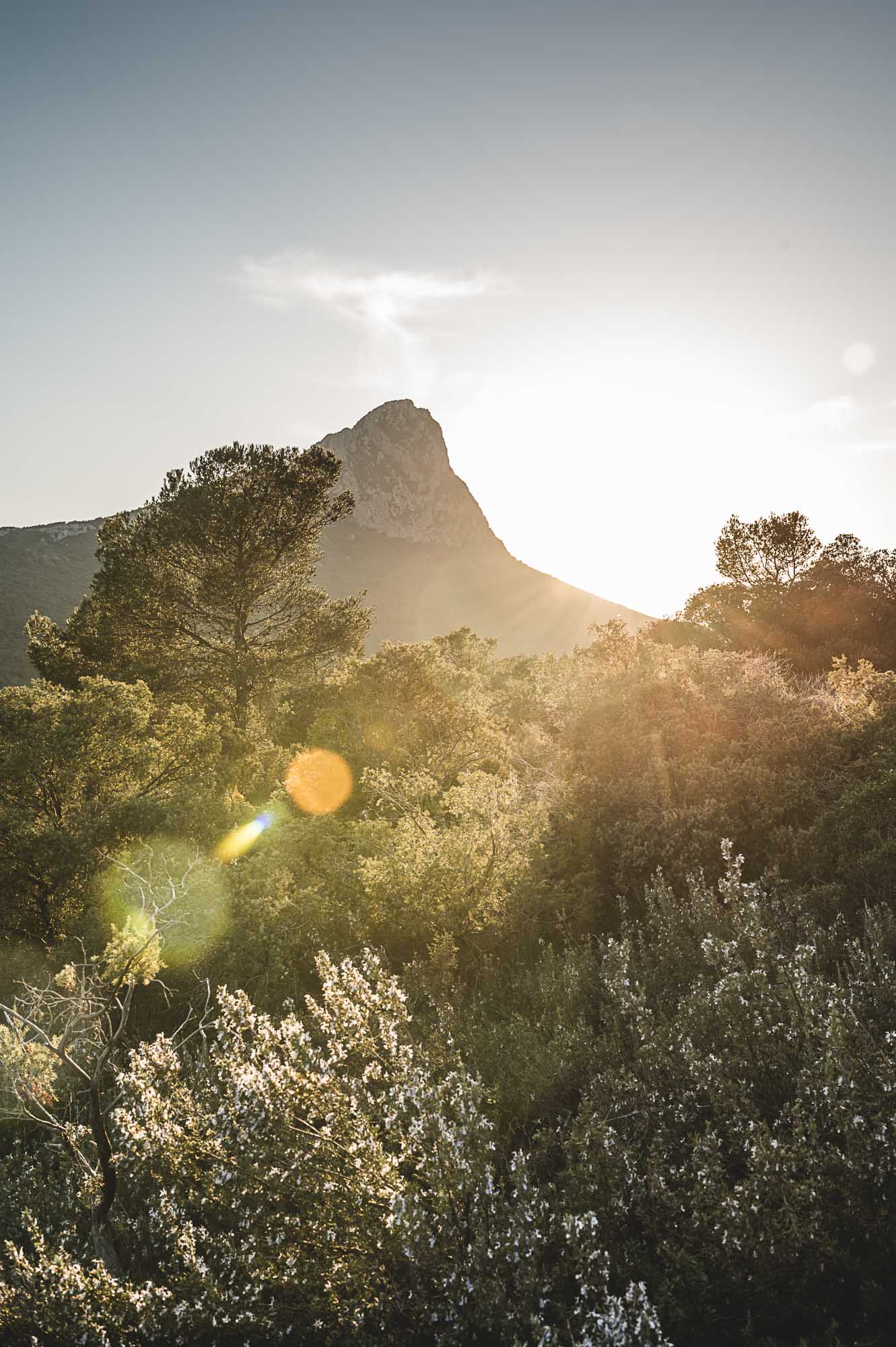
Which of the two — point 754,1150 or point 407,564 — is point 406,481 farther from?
point 754,1150

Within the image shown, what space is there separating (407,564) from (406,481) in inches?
1322

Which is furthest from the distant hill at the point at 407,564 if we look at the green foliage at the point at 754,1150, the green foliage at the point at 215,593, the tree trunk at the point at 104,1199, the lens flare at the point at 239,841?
the green foliage at the point at 754,1150

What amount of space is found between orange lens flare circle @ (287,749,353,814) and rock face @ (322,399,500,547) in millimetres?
138091

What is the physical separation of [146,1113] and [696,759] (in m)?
11.7

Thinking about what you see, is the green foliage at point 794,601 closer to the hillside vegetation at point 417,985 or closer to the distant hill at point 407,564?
the hillside vegetation at point 417,985

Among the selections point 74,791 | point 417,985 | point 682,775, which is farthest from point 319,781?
point 682,775

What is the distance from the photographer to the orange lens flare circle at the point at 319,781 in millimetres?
18297

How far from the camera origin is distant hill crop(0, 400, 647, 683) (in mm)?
71625

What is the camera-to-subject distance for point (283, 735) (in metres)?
25.3

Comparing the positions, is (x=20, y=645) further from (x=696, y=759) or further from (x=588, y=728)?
(x=696, y=759)

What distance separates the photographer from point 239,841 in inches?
552

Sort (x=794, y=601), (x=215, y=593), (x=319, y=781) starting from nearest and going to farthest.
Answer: (x=319, y=781) < (x=215, y=593) < (x=794, y=601)

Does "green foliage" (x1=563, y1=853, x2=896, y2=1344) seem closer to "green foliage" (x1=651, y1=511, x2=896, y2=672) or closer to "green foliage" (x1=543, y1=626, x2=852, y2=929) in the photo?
"green foliage" (x1=543, y1=626, x2=852, y2=929)

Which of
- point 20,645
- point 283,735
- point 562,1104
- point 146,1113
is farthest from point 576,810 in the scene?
point 20,645
